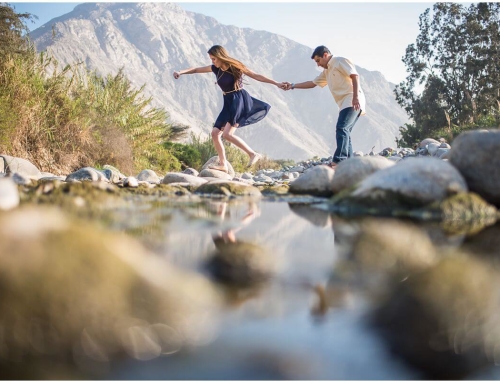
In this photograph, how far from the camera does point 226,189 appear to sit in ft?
20.0

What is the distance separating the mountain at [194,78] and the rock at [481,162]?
112 m

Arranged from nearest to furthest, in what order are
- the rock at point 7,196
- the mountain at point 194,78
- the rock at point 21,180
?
the rock at point 7,196 < the rock at point 21,180 < the mountain at point 194,78

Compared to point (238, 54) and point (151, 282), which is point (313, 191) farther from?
point (238, 54)

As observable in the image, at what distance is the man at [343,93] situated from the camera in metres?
7.83

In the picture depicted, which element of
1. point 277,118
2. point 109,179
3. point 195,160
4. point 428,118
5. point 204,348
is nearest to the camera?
point 204,348

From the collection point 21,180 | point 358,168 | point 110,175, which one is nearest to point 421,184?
point 358,168

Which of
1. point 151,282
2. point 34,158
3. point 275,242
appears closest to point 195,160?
point 34,158

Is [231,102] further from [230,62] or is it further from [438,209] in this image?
[438,209]

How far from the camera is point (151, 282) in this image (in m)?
1.55

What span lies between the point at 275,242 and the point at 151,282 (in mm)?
1240

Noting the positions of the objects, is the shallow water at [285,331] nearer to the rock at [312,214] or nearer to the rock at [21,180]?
the rock at [312,214]

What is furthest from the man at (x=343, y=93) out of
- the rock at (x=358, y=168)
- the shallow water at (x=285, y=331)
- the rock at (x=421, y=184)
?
the shallow water at (x=285, y=331)

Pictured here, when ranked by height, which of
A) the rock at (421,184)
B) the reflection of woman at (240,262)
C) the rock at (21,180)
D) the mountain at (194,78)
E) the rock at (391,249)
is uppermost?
the mountain at (194,78)

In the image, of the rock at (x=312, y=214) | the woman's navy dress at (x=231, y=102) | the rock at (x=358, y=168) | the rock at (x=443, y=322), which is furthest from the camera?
the woman's navy dress at (x=231, y=102)
